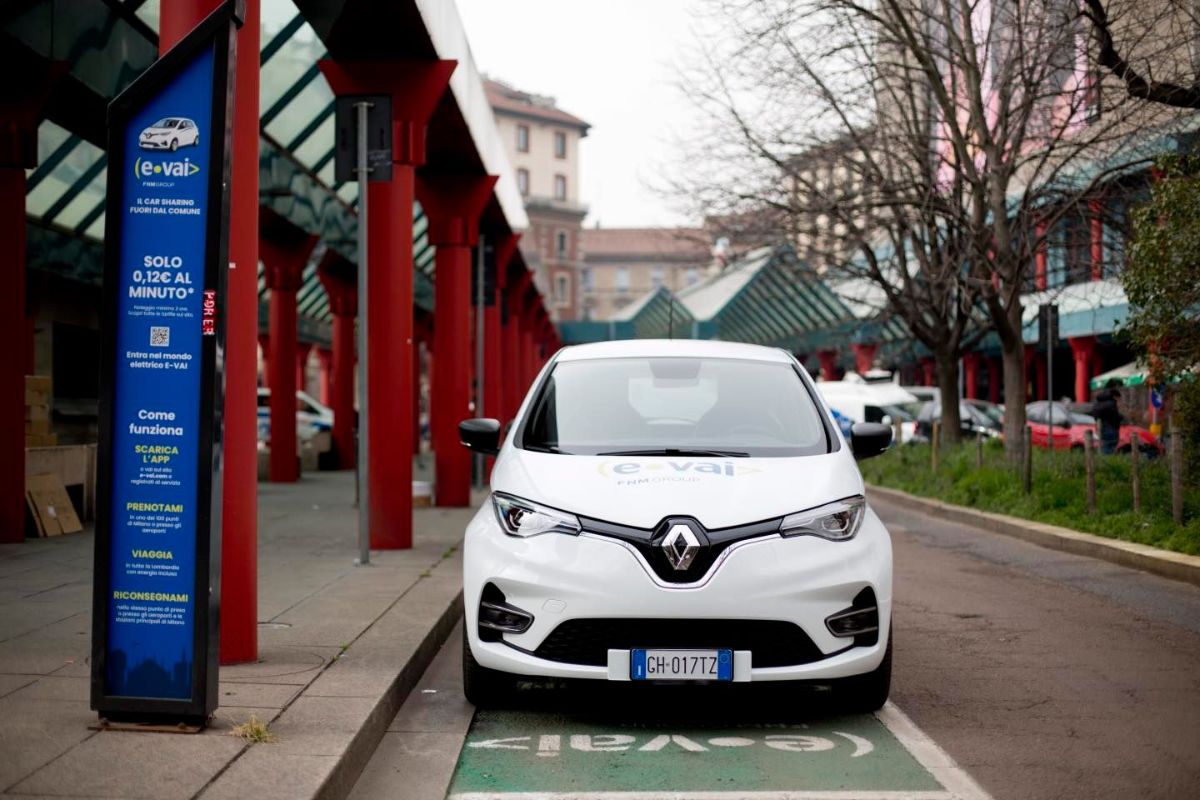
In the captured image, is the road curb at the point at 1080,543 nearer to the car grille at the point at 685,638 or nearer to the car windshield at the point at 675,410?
the car windshield at the point at 675,410

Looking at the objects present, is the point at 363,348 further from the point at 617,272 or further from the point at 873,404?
the point at 617,272

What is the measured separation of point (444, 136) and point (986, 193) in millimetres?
7517

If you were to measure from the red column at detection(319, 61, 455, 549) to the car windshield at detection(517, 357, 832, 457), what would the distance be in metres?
5.19

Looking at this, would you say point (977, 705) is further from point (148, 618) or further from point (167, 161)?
point (167, 161)

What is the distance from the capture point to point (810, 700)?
6.66 meters

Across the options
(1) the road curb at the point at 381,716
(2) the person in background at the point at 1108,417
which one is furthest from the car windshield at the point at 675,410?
(2) the person in background at the point at 1108,417

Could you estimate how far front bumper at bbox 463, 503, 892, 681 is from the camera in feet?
18.7

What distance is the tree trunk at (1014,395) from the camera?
19859mm

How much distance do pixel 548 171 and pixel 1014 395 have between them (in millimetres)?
98459

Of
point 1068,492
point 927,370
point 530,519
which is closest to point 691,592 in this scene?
point 530,519

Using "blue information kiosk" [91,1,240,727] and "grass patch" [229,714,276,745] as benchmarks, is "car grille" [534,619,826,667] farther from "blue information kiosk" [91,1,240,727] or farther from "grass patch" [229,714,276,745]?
"blue information kiosk" [91,1,240,727]

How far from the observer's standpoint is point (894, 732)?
19.6 ft

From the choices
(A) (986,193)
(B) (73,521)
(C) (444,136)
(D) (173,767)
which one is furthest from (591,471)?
(A) (986,193)

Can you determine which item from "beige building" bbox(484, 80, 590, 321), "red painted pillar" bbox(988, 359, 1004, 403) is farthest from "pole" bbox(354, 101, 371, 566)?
"beige building" bbox(484, 80, 590, 321)
